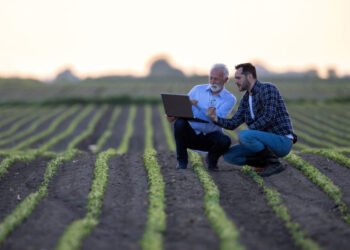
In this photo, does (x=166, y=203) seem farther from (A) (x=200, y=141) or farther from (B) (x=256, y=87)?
(B) (x=256, y=87)

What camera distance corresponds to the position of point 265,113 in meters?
8.95

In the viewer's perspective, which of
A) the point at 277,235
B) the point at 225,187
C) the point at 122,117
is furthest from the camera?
the point at 122,117

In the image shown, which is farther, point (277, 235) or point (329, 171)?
point (329, 171)

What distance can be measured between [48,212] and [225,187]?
9.13 feet

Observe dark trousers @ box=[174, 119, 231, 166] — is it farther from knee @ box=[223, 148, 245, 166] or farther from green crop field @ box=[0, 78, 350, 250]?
green crop field @ box=[0, 78, 350, 250]

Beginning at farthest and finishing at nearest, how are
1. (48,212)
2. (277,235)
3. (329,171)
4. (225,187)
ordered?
(329,171) → (225,187) → (48,212) → (277,235)

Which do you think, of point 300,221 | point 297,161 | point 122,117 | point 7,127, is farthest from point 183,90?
point 300,221

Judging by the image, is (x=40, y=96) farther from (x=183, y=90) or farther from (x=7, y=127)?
(x=7, y=127)

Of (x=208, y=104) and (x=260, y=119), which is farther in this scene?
(x=208, y=104)

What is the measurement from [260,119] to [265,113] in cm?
13

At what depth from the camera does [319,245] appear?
5.92 m

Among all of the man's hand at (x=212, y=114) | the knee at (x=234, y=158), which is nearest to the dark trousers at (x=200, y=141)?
the knee at (x=234, y=158)

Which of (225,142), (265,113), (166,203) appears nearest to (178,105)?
(225,142)

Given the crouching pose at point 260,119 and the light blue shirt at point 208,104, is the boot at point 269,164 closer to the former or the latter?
the crouching pose at point 260,119
